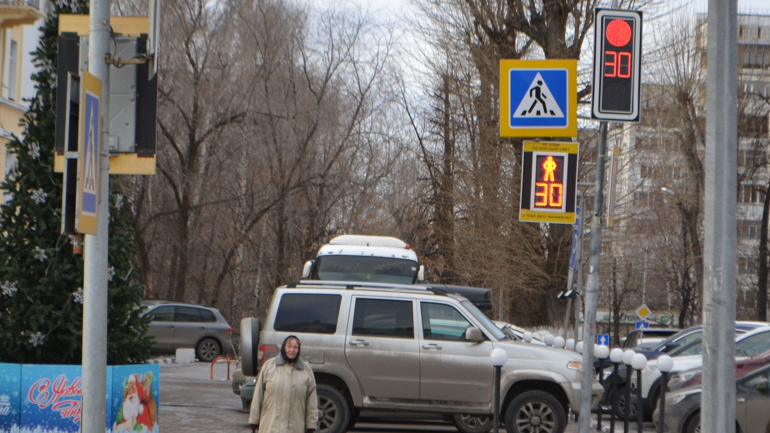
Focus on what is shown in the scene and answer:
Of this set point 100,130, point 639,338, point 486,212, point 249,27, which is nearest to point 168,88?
point 249,27

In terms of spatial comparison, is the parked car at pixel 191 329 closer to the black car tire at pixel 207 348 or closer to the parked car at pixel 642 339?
the black car tire at pixel 207 348

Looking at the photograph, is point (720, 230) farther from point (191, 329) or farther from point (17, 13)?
point (17, 13)

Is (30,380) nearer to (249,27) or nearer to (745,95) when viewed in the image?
(249,27)

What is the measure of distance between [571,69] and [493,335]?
392cm

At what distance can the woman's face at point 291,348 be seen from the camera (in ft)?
31.4

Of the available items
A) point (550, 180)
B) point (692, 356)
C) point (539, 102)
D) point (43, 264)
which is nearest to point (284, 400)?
point (43, 264)

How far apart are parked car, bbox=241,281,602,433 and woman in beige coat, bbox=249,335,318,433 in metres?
3.93

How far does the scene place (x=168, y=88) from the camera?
111 ft

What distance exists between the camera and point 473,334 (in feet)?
45.1

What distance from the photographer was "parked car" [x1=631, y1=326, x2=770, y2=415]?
1667cm

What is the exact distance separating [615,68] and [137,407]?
18.5 feet

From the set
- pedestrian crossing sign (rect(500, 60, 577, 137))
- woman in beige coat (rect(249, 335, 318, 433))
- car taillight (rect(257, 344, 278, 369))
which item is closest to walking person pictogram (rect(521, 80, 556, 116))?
pedestrian crossing sign (rect(500, 60, 577, 137))

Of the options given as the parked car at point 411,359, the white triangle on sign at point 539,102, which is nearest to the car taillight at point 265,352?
the parked car at point 411,359

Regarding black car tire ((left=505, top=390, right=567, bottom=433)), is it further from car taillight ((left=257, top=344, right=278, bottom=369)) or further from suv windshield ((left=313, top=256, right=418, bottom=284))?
suv windshield ((left=313, top=256, right=418, bottom=284))
